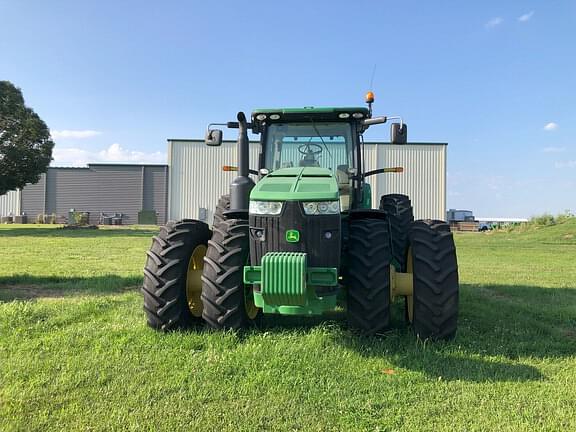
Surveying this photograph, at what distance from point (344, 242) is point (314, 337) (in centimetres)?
97

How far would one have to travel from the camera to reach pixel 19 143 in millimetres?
28828

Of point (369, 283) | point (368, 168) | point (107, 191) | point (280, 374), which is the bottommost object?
point (280, 374)

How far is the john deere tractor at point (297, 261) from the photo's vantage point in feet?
13.9

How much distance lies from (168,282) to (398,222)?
3573mm

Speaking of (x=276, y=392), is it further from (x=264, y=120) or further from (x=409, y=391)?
(x=264, y=120)

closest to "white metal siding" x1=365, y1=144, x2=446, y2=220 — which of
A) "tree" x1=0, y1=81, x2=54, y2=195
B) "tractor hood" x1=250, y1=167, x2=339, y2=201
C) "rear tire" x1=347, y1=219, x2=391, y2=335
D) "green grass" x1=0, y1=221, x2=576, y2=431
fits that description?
"tree" x1=0, y1=81, x2=54, y2=195

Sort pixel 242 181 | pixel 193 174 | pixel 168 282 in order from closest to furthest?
pixel 168 282 < pixel 242 181 < pixel 193 174

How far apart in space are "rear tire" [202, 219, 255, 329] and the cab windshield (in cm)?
154

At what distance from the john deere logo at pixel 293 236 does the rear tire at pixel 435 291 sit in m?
1.29

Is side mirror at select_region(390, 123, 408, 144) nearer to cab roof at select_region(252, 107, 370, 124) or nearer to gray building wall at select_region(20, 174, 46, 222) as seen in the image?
cab roof at select_region(252, 107, 370, 124)

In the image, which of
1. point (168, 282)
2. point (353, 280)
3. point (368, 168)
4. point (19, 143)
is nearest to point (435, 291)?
point (353, 280)

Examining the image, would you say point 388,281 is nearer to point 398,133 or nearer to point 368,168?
point 398,133

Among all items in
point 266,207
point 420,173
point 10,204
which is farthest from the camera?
point 10,204

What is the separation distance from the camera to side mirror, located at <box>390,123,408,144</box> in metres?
5.36
